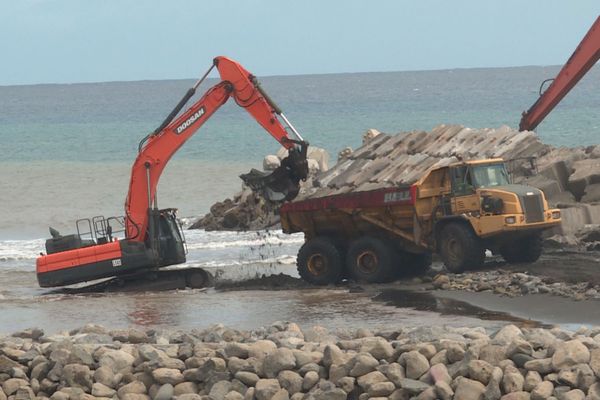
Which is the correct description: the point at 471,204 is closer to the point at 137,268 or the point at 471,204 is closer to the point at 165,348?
the point at 137,268

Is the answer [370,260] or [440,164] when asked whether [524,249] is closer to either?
[370,260]

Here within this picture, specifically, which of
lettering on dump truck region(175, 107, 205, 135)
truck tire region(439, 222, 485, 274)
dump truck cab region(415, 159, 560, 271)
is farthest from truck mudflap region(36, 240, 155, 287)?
truck tire region(439, 222, 485, 274)

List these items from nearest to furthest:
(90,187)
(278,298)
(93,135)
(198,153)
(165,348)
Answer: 1. (165,348)
2. (278,298)
3. (90,187)
4. (198,153)
5. (93,135)

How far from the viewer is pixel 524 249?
23172 millimetres

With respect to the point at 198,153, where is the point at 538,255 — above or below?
below

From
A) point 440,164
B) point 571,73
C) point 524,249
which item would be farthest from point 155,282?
point 571,73

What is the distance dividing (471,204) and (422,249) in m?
1.24

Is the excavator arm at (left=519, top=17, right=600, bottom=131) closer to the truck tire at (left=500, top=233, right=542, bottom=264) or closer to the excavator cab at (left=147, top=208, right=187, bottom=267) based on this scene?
the truck tire at (left=500, top=233, right=542, bottom=264)

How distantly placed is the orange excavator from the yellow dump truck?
0.93 m

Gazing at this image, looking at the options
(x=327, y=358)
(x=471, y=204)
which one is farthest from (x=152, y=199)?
(x=327, y=358)

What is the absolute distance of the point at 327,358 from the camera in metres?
13.1

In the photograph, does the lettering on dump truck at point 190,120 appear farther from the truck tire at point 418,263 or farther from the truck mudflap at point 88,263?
the truck tire at point 418,263

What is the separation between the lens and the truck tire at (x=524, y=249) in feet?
75.7

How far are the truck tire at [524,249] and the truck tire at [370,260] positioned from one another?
2.14 meters
